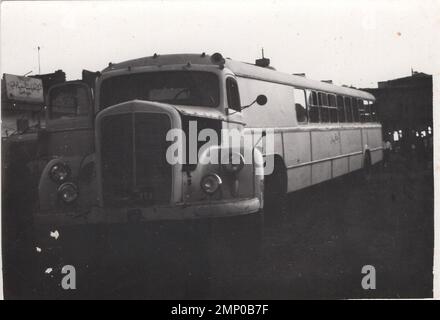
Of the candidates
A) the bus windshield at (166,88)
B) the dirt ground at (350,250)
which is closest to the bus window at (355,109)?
the dirt ground at (350,250)

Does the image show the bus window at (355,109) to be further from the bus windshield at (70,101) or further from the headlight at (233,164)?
the bus windshield at (70,101)

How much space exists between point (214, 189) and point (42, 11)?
270cm

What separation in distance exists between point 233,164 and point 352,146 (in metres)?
5.90

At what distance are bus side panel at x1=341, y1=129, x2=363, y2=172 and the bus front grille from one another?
574cm

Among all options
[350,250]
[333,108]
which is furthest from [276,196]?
[333,108]

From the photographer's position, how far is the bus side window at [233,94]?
249 inches

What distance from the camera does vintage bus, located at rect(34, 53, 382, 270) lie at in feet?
17.1

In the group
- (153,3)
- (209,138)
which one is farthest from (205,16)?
(209,138)

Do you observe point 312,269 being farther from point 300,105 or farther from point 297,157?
point 300,105

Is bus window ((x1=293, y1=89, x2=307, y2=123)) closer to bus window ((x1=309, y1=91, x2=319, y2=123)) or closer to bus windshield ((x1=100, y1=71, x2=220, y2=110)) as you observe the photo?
bus window ((x1=309, y1=91, x2=319, y2=123))

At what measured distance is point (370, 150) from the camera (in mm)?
11836

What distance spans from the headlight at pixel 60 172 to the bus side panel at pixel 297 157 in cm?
345

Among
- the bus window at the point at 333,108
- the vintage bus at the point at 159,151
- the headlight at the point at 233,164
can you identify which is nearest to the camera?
the vintage bus at the point at 159,151

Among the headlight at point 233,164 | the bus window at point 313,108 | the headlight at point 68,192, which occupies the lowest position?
the headlight at point 68,192
